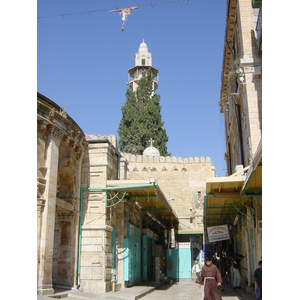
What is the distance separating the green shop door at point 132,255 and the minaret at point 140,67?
4336cm

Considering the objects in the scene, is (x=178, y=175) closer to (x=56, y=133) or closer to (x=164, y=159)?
(x=164, y=159)

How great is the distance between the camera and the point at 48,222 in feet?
36.0

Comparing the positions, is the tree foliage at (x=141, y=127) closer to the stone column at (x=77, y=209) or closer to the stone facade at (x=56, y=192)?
the stone column at (x=77, y=209)

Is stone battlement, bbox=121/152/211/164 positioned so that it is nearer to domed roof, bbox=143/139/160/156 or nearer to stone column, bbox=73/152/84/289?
domed roof, bbox=143/139/160/156

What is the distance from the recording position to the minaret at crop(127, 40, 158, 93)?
6156cm

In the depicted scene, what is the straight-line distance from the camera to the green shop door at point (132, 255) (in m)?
16.0

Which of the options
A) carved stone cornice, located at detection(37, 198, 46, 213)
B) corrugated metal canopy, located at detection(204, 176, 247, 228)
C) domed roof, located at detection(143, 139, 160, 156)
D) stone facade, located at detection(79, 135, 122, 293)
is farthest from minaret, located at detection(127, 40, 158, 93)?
carved stone cornice, located at detection(37, 198, 46, 213)

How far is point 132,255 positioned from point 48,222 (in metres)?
7.23

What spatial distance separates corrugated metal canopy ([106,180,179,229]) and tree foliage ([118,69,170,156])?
19.4 metres

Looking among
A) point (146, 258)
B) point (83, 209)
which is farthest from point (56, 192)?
point (146, 258)

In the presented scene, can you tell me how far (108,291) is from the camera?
13.6 meters

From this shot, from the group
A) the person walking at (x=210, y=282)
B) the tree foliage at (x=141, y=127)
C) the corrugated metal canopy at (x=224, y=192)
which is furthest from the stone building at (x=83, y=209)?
the tree foliage at (x=141, y=127)
